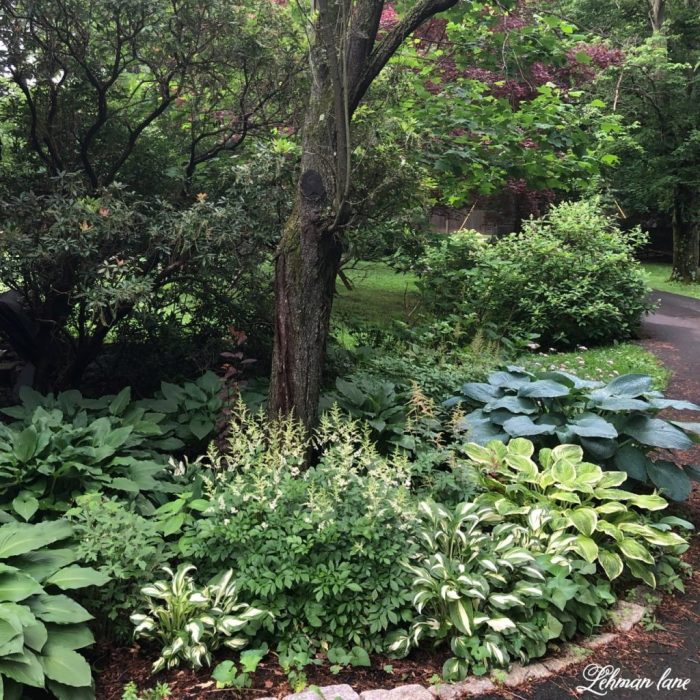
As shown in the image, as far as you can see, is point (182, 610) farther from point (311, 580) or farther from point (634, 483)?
point (634, 483)

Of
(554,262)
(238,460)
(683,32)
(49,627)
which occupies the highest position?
(683,32)

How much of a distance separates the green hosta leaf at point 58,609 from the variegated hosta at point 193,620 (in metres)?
0.23

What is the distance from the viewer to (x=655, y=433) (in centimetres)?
371

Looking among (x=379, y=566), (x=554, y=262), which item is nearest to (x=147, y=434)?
(x=379, y=566)

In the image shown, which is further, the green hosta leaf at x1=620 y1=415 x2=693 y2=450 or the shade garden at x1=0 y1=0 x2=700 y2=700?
the green hosta leaf at x1=620 y1=415 x2=693 y2=450

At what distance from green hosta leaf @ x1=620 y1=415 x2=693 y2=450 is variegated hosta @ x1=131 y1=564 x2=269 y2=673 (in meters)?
2.58

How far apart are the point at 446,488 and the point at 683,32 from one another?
19561 mm

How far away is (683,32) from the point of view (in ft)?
57.0

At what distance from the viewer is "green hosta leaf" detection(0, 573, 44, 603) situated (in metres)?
2.30

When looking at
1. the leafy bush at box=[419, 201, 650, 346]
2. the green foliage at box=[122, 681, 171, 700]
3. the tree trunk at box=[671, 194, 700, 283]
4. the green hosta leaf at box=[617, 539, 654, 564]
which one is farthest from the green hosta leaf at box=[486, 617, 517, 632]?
the tree trunk at box=[671, 194, 700, 283]

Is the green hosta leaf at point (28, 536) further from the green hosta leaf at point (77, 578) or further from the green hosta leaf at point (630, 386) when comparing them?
the green hosta leaf at point (630, 386)

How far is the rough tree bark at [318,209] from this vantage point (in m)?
3.86

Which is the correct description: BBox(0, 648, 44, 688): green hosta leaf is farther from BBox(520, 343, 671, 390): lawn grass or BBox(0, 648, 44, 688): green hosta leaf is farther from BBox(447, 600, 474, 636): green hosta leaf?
BBox(520, 343, 671, 390): lawn grass

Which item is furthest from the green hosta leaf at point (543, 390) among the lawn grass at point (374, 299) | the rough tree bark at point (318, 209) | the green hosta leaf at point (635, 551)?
the lawn grass at point (374, 299)
